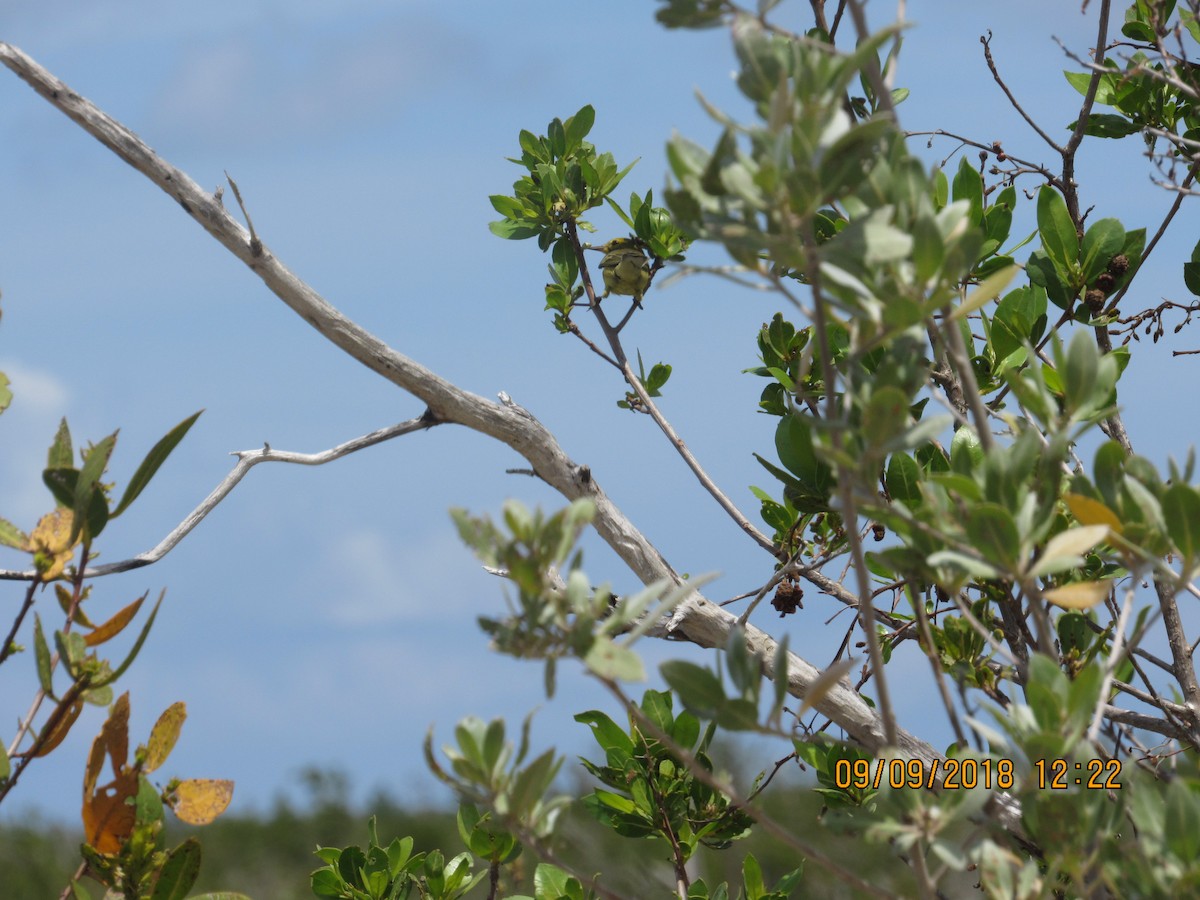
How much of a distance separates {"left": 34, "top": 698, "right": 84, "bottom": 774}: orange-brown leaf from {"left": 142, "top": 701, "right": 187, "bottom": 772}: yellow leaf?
9 cm

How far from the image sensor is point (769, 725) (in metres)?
1.03

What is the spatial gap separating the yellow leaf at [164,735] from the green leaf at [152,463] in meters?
0.25

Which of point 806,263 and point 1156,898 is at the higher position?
point 806,263

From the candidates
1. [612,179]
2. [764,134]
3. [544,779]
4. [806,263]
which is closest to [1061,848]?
[544,779]

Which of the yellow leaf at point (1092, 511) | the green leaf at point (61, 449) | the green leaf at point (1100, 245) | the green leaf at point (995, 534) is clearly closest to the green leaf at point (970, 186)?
the green leaf at point (1100, 245)

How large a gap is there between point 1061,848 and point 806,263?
584 mm

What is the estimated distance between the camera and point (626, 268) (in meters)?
2.43

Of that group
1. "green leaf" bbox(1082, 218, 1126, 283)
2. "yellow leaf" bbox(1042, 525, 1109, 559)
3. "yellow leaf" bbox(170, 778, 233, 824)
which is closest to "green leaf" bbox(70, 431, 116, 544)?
"yellow leaf" bbox(170, 778, 233, 824)

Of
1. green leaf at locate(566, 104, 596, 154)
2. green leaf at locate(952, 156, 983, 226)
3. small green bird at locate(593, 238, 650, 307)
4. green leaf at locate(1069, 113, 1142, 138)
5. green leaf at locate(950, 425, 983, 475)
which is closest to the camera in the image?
green leaf at locate(950, 425, 983, 475)

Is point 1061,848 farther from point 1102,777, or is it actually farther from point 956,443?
point 956,443

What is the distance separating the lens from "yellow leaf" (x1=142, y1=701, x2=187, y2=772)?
1.32 metres

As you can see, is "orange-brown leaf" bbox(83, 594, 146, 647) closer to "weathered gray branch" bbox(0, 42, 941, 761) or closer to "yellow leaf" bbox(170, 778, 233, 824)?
"yellow leaf" bbox(170, 778, 233, 824)

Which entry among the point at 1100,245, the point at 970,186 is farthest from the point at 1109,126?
the point at 970,186
